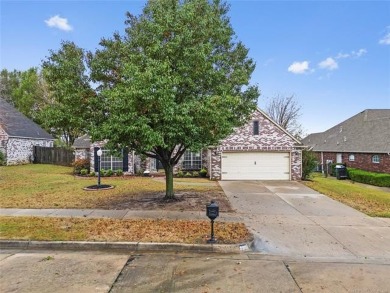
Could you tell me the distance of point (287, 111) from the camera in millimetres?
43781

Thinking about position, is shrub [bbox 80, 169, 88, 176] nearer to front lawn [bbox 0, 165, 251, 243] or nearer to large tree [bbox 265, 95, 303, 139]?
front lawn [bbox 0, 165, 251, 243]

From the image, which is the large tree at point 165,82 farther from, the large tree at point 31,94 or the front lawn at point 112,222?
the large tree at point 31,94

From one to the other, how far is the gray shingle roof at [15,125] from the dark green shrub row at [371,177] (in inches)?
1237

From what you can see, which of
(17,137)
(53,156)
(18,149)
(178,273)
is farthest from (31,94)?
(178,273)

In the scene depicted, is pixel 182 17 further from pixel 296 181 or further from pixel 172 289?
pixel 296 181

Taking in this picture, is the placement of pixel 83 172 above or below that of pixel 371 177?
above

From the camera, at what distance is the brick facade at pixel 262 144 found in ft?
68.4

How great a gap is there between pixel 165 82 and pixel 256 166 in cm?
1328

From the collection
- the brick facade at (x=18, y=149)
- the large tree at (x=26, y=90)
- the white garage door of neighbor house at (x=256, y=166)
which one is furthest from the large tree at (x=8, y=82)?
the white garage door of neighbor house at (x=256, y=166)

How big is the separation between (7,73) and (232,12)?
46729 mm

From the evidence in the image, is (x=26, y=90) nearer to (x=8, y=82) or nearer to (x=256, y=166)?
(x=8, y=82)

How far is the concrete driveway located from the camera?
23.3 ft

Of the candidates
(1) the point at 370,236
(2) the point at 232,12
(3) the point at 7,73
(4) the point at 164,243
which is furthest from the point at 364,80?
(3) the point at 7,73

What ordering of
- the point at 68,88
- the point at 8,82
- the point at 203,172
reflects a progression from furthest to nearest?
Result: the point at 8,82 → the point at 203,172 → the point at 68,88
